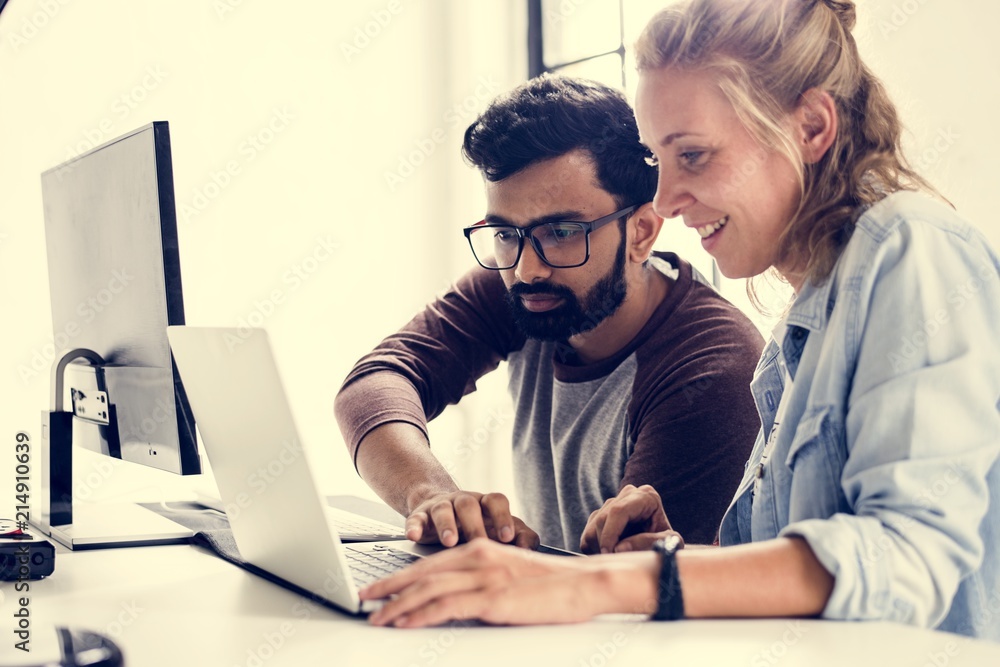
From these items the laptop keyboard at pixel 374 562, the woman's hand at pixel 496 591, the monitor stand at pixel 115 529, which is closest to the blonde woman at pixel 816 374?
the woman's hand at pixel 496 591

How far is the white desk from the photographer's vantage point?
0.75 m

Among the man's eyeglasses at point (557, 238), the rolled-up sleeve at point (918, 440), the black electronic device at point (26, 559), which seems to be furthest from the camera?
the man's eyeglasses at point (557, 238)

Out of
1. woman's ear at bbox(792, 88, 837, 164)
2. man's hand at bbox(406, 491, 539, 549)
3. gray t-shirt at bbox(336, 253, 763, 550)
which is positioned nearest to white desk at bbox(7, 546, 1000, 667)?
man's hand at bbox(406, 491, 539, 549)

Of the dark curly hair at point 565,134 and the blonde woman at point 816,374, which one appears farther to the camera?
the dark curly hair at point 565,134

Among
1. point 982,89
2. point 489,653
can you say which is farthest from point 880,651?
point 982,89

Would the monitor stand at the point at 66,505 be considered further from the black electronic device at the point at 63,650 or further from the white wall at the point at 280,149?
the white wall at the point at 280,149

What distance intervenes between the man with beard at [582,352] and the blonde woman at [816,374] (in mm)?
242

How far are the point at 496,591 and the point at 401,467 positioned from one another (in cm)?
68

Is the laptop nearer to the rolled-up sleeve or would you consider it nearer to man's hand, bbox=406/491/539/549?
man's hand, bbox=406/491/539/549

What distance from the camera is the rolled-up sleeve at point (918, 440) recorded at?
83 centimetres

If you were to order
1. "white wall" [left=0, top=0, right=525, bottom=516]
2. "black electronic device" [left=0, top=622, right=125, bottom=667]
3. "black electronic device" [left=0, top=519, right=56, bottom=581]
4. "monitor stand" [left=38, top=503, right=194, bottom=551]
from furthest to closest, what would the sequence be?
1. "white wall" [left=0, top=0, right=525, bottom=516]
2. "monitor stand" [left=38, top=503, right=194, bottom=551]
3. "black electronic device" [left=0, top=519, right=56, bottom=581]
4. "black electronic device" [left=0, top=622, right=125, bottom=667]

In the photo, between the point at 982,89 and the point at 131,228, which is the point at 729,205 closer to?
the point at 131,228

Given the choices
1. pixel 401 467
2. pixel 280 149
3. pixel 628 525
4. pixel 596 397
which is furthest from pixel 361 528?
pixel 280 149

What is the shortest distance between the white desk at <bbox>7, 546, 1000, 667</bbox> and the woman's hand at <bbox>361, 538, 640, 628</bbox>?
0.04ft
